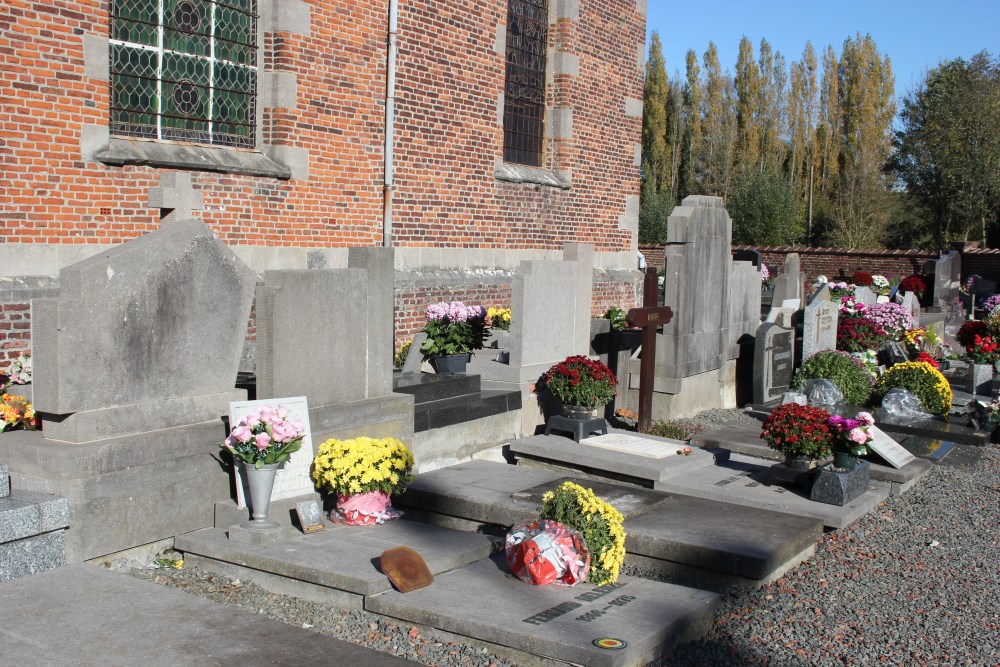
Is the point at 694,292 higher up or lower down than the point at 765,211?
lower down

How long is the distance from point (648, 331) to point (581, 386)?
1820 millimetres

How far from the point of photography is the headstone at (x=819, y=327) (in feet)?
42.5

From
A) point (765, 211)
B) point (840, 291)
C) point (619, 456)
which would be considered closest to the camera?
point (619, 456)

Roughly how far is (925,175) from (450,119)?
1027 inches

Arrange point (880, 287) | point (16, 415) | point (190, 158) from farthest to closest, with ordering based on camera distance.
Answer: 1. point (880, 287)
2. point (190, 158)
3. point (16, 415)

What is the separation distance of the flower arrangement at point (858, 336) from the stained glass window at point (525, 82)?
560cm

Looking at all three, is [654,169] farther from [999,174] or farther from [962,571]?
[962,571]

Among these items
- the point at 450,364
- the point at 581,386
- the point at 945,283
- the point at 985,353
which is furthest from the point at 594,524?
the point at 945,283

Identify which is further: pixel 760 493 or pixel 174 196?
pixel 760 493

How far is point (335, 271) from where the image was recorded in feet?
23.4

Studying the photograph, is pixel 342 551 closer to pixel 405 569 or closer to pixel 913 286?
pixel 405 569

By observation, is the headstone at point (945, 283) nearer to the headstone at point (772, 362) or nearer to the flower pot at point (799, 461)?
the headstone at point (772, 362)

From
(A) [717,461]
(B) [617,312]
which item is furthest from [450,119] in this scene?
(A) [717,461]

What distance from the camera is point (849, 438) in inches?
296
